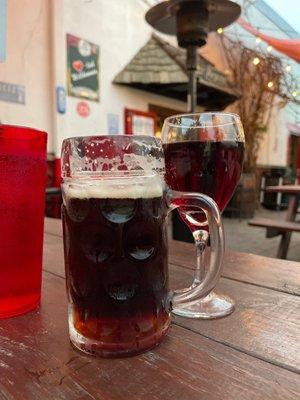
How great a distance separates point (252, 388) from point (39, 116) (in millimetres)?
3350

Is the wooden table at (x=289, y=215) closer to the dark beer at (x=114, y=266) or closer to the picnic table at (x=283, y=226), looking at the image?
the picnic table at (x=283, y=226)

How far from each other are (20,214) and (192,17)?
1.42 meters

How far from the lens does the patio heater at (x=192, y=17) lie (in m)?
1.54

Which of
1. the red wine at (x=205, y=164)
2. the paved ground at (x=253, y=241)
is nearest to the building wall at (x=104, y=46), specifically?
the paved ground at (x=253, y=241)

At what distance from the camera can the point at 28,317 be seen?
0.47 m

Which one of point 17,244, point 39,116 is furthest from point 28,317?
point 39,116

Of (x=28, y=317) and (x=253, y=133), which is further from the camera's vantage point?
(x=253, y=133)

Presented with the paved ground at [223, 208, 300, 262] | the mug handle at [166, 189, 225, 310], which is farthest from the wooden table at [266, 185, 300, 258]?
the mug handle at [166, 189, 225, 310]

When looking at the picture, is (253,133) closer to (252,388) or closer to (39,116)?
(39,116)

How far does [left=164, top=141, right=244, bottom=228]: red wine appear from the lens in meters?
0.54

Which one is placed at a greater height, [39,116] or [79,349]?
[39,116]

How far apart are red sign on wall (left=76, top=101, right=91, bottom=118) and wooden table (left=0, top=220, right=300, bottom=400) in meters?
3.39

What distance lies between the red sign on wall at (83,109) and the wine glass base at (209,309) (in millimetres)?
3442

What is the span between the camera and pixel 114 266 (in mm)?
377
